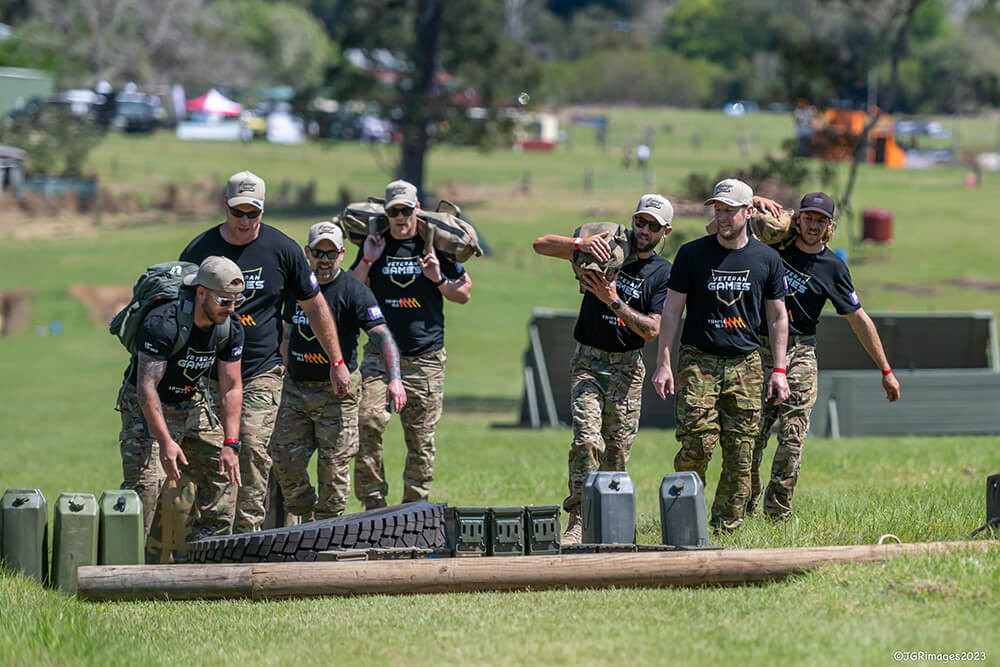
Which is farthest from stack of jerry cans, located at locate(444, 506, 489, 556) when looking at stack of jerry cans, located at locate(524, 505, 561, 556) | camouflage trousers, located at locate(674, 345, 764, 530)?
camouflage trousers, located at locate(674, 345, 764, 530)

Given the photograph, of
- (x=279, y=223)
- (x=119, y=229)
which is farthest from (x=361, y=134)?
(x=119, y=229)

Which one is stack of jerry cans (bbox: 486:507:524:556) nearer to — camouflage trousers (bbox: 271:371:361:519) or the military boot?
the military boot

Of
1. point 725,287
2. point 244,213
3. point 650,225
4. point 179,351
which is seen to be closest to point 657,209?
point 650,225

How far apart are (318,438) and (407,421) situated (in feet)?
2.97

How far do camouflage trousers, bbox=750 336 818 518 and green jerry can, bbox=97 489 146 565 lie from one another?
4.04m

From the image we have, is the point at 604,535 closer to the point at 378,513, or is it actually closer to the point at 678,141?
the point at 378,513

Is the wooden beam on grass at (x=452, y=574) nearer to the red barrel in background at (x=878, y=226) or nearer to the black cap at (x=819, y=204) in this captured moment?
the black cap at (x=819, y=204)

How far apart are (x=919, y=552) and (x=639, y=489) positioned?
217 inches

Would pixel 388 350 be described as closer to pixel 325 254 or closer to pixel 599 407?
pixel 325 254

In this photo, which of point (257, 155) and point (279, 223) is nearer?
point (279, 223)

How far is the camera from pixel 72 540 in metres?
8.02

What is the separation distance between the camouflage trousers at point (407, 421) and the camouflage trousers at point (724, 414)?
2.10 metres

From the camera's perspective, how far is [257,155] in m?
71.9

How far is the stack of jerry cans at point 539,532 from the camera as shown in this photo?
8.41 meters
